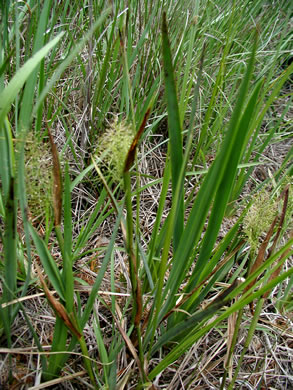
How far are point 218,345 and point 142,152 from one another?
25.7 inches

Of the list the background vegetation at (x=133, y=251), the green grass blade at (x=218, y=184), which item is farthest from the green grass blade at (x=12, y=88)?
the green grass blade at (x=218, y=184)

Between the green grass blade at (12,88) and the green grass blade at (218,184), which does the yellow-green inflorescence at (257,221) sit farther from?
the green grass blade at (12,88)

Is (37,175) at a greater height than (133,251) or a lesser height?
greater

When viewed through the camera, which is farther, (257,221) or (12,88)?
(257,221)

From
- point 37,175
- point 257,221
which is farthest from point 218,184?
point 37,175

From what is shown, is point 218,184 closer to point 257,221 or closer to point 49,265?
point 257,221

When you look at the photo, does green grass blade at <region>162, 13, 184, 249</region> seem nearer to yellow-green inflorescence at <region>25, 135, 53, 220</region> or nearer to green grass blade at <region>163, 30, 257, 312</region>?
green grass blade at <region>163, 30, 257, 312</region>

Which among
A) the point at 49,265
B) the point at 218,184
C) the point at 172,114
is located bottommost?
the point at 49,265

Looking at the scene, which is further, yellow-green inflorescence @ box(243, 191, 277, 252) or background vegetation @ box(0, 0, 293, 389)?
yellow-green inflorescence @ box(243, 191, 277, 252)

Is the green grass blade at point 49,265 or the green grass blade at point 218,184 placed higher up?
the green grass blade at point 218,184

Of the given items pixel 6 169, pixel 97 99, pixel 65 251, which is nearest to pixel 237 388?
pixel 65 251

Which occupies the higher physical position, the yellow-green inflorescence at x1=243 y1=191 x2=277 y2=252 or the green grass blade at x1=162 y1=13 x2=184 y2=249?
the green grass blade at x1=162 y1=13 x2=184 y2=249

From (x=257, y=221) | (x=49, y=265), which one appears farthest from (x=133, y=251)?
(x=257, y=221)

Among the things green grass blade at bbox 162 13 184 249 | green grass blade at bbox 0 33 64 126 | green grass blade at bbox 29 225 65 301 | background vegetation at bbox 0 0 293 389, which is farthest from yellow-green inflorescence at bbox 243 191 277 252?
green grass blade at bbox 0 33 64 126
